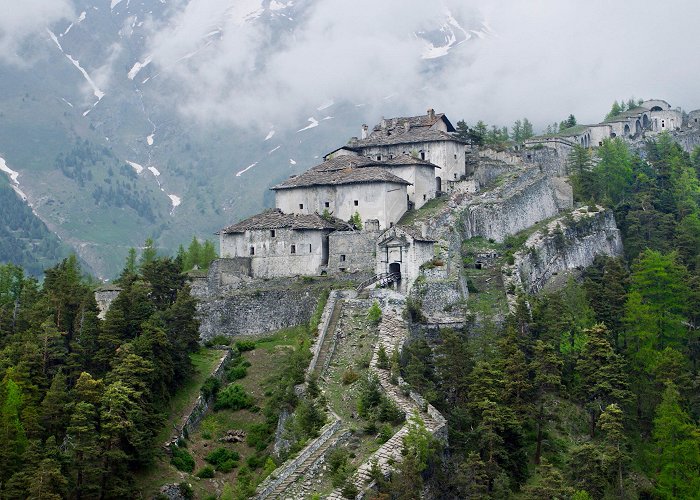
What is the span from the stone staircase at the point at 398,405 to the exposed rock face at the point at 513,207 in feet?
63.7

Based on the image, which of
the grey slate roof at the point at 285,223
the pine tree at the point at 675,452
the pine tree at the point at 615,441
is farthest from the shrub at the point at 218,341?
the pine tree at the point at 675,452

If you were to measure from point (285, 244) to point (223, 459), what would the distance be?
2193 cm

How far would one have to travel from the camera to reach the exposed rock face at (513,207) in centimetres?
7679

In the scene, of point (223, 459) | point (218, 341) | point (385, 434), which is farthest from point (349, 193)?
point (385, 434)

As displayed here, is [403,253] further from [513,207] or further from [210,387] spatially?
[513,207]

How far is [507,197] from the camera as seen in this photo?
81.4 m

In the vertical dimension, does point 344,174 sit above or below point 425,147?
below

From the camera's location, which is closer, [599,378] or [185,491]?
[185,491]

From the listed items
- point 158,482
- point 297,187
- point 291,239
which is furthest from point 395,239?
point 158,482

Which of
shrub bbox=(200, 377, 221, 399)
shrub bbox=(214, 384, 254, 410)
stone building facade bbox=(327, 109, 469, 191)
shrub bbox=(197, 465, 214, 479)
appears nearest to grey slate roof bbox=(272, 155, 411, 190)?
stone building facade bbox=(327, 109, 469, 191)

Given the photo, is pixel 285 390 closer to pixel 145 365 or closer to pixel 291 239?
pixel 145 365

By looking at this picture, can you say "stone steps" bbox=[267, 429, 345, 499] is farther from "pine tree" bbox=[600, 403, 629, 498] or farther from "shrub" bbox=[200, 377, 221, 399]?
"pine tree" bbox=[600, 403, 629, 498]

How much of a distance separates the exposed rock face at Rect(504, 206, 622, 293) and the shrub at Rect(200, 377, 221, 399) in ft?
72.2

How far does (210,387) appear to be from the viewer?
5803 cm
